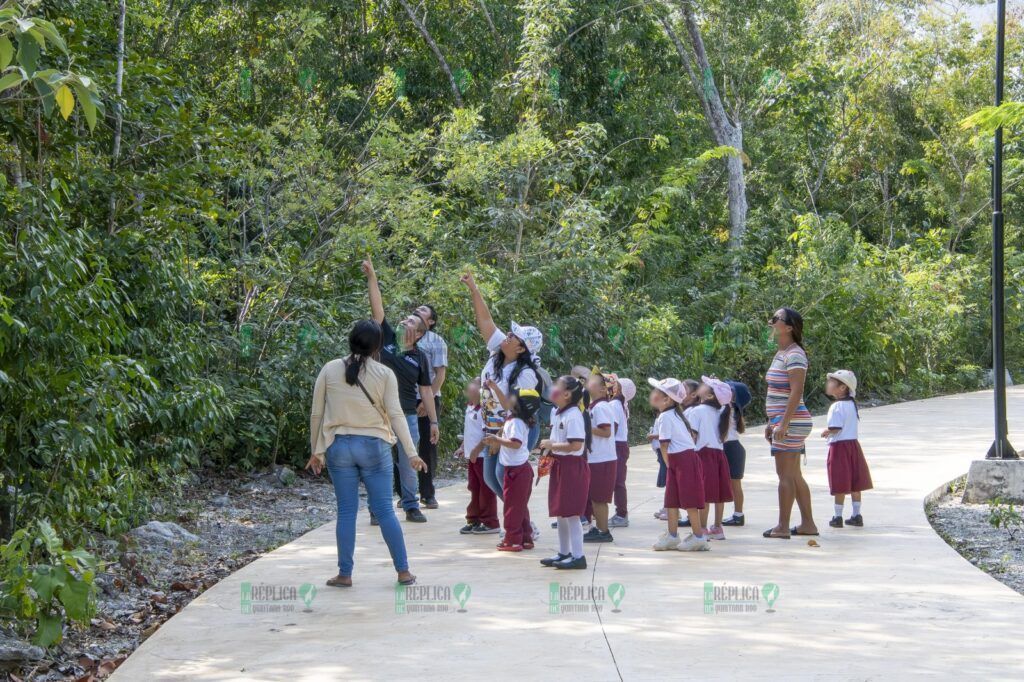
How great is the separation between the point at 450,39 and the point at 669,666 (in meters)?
16.5

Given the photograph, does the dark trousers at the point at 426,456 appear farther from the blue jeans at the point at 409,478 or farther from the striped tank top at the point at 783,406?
the striped tank top at the point at 783,406

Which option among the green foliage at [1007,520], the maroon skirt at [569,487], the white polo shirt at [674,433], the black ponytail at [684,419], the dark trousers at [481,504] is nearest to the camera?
the maroon skirt at [569,487]

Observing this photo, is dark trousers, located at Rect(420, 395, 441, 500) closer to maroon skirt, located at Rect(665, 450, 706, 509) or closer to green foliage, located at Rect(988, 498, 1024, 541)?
maroon skirt, located at Rect(665, 450, 706, 509)

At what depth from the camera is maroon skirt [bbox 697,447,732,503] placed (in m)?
8.29

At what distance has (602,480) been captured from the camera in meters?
8.27

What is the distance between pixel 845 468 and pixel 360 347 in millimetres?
4271

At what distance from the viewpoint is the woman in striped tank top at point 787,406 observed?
8.16 metres

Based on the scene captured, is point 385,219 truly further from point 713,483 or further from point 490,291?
point 713,483

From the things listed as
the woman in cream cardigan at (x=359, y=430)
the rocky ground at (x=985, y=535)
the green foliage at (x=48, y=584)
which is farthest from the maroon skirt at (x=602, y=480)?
the green foliage at (x=48, y=584)

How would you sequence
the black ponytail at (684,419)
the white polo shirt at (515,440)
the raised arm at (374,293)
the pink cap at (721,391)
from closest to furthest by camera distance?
the white polo shirt at (515,440) < the black ponytail at (684,419) < the pink cap at (721,391) < the raised arm at (374,293)

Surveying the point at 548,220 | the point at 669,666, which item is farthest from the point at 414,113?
the point at 669,666

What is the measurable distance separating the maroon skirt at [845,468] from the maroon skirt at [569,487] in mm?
2607

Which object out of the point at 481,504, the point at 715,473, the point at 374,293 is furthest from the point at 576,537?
the point at 374,293

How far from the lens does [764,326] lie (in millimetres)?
20031
